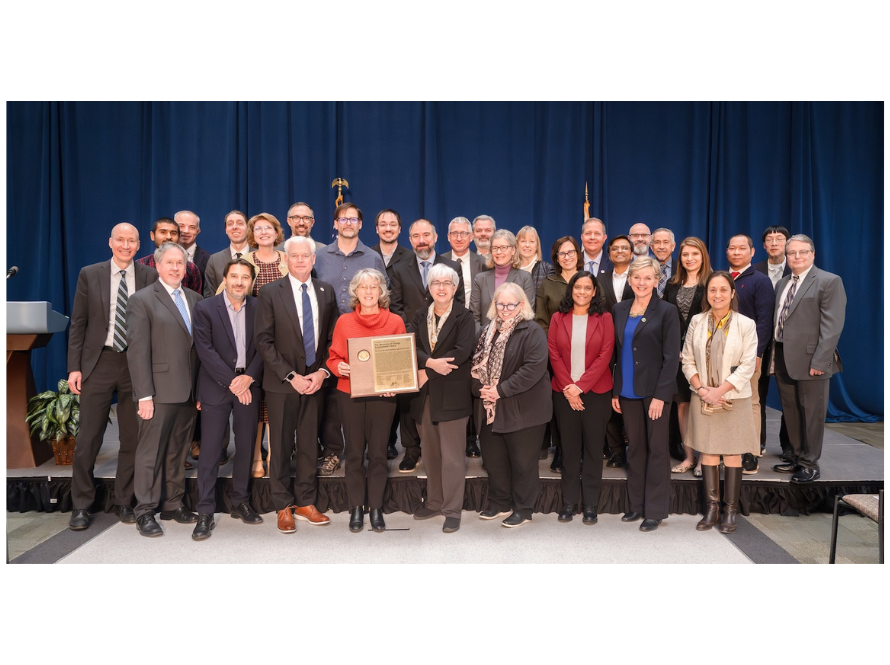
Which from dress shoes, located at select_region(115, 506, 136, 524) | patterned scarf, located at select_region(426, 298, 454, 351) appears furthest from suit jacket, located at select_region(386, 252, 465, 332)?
dress shoes, located at select_region(115, 506, 136, 524)

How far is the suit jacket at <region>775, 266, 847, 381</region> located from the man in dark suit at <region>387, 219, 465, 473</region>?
233 cm

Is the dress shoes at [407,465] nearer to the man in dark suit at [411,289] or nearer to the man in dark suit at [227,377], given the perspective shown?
the man in dark suit at [411,289]

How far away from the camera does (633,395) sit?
11.7 feet

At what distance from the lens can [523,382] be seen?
135 inches

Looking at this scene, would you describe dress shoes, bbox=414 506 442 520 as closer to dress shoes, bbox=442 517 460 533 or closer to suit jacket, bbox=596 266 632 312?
dress shoes, bbox=442 517 460 533

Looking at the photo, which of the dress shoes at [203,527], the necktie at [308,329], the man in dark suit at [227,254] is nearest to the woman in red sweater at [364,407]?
the necktie at [308,329]

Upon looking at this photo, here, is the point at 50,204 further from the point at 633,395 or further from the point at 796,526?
the point at 796,526

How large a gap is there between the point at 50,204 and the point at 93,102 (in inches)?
52.6

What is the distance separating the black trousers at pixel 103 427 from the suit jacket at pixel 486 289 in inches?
89.4

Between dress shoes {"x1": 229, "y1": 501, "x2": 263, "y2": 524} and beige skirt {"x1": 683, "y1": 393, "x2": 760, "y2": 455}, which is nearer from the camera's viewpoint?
beige skirt {"x1": 683, "y1": 393, "x2": 760, "y2": 455}

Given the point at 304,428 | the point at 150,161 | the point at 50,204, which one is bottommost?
the point at 304,428

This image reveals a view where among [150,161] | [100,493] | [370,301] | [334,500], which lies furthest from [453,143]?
[100,493]

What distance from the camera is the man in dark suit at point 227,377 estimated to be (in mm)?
3424

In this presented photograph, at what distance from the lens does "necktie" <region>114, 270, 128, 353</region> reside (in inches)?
141
